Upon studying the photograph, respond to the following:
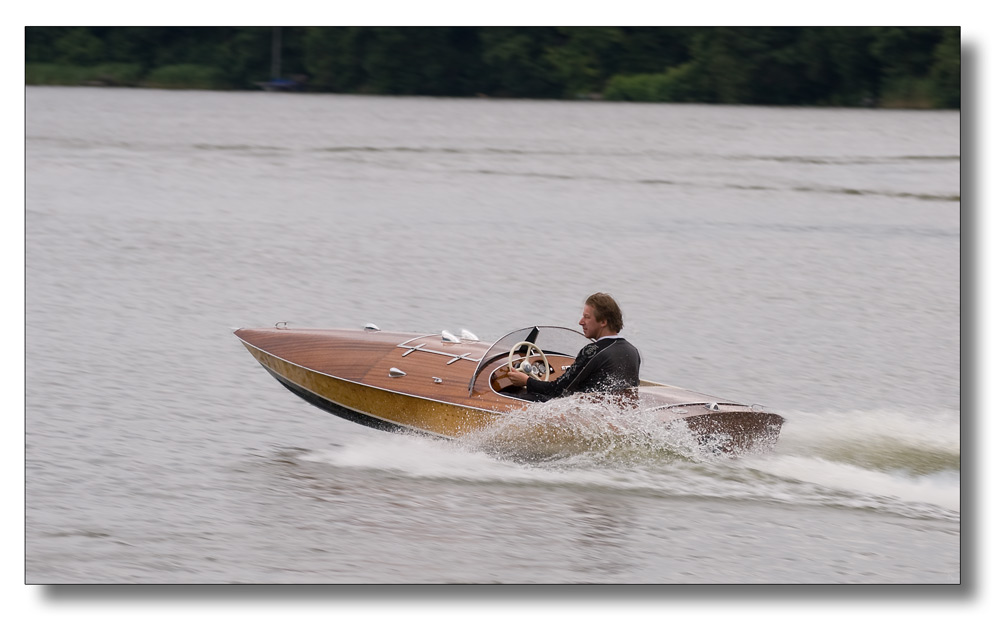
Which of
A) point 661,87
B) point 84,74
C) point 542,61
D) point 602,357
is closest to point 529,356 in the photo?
point 602,357

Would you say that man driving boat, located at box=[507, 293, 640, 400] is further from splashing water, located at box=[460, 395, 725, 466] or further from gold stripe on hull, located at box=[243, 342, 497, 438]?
gold stripe on hull, located at box=[243, 342, 497, 438]

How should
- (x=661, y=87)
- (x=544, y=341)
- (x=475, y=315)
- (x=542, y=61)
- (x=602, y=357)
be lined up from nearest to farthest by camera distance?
(x=602, y=357), (x=544, y=341), (x=542, y=61), (x=661, y=87), (x=475, y=315)

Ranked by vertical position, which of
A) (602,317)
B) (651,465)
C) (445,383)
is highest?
(602,317)

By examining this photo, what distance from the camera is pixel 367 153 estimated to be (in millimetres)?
20938

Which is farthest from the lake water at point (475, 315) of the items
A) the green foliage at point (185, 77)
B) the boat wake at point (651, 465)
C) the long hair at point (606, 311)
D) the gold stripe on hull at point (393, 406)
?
the long hair at point (606, 311)

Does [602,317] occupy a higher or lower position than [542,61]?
lower

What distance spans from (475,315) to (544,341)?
A: 4302 millimetres

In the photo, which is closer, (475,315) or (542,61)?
(542,61)

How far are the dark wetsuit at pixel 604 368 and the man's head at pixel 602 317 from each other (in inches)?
2.1

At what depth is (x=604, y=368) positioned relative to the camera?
6.31 metres

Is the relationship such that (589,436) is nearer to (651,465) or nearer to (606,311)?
(651,465)

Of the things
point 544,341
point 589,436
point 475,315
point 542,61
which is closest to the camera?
point 589,436

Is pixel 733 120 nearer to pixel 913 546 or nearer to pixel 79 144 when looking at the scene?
pixel 913 546

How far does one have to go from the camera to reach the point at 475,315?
11.2 metres
